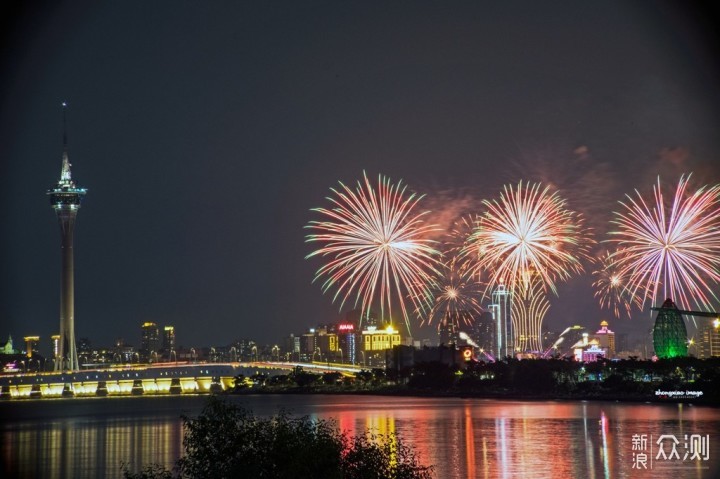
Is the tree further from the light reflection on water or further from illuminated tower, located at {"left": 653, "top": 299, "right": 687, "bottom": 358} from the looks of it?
illuminated tower, located at {"left": 653, "top": 299, "right": 687, "bottom": 358}

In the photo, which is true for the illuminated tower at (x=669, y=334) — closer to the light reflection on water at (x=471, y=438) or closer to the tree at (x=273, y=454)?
the light reflection on water at (x=471, y=438)

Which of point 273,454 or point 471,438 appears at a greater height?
point 273,454

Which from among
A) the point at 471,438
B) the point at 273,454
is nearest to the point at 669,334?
the point at 471,438

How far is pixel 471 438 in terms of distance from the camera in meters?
81.8

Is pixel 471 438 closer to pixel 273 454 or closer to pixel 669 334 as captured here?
pixel 273 454

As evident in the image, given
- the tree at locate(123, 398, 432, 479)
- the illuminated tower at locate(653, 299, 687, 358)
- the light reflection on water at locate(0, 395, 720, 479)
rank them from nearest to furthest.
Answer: the tree at locate(123, 398, 432, 479)
the light reflection on water at locate(0, 395, 720, 479)
the illuminated tower at locate(653, 299, 687, 358)

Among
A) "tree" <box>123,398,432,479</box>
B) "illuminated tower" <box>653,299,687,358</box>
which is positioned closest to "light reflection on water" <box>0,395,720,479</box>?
"illuminated tower" <box>653,299,687,358</box>

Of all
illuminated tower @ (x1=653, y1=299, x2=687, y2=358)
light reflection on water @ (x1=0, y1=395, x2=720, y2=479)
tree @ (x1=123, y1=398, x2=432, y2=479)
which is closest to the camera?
tree @ (x1=123, y1=398, x2=432, y2=479)

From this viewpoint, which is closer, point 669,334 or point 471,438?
point 471,438

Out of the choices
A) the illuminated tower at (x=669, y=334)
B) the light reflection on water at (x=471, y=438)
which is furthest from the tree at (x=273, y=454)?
the illuminated tower at (x=669, y=334)

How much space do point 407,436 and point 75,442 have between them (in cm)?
3233

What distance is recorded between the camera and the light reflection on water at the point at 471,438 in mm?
63344

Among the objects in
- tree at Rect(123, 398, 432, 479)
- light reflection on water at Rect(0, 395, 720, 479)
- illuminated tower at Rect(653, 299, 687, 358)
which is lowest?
light reflection on water at Rect(0, 395, 720, 479)

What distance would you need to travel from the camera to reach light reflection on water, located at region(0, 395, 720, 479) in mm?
63344
